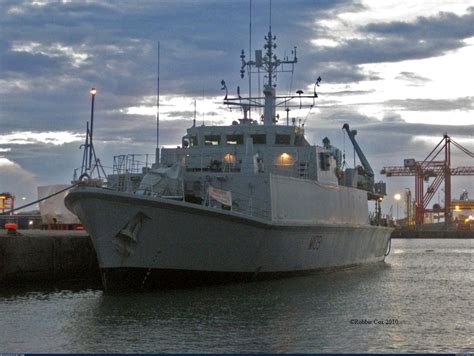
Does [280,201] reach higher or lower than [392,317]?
higher

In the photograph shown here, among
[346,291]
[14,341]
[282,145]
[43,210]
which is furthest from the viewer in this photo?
[43,210]

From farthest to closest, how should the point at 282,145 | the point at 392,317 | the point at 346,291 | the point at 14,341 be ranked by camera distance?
the point at 282,145
the point at 346,291
the point at 392,317
the point at 14,341

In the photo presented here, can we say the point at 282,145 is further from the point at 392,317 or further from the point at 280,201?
the point at 392,317

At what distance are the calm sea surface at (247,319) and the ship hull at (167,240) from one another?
49 cm

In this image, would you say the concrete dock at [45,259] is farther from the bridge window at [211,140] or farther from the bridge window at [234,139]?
the bridge window at [234,139]

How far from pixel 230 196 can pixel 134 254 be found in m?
2.96

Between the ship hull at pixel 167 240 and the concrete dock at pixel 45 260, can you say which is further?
the concrete dock at pixel 45 260

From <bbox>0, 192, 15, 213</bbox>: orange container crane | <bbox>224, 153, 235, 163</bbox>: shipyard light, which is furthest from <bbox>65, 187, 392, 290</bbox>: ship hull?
<bbox>0, 192, 15, 213</bbox>: orange container crane

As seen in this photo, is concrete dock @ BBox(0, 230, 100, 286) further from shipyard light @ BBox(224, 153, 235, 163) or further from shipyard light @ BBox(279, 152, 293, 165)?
shipyard light @ BBox(279, 152, 293, 165)

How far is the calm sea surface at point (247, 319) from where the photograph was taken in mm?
15461

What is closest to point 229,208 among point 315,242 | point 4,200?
point 315,242

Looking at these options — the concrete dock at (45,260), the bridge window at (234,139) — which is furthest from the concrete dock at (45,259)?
the bridge window at (234,139)

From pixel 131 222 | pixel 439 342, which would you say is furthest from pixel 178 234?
pixel 439 342

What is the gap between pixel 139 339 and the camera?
51.9 feet
